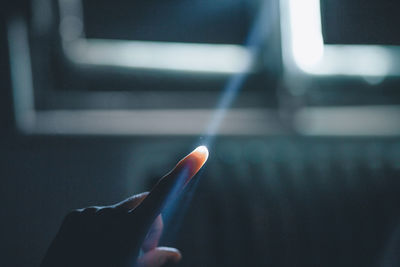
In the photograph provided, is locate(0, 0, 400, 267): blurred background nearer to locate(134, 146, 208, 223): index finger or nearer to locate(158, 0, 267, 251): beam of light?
locate(158, 0, 267, 251): beam of light

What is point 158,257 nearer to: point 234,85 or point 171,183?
point 171,183

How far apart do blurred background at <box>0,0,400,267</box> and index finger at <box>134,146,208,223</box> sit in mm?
352

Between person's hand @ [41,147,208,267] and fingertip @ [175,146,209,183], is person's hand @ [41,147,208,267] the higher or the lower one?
the lower one

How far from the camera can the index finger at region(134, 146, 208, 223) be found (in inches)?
12.5

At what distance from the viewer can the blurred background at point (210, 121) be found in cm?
73

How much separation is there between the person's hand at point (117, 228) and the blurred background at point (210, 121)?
304mm

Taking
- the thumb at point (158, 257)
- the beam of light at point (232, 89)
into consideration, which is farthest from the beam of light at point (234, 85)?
the thumb at point (158, 257)

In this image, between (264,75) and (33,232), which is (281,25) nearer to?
(264,75)

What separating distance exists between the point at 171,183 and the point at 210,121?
56 centimetres

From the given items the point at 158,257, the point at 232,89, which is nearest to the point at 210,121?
the point at 232,89

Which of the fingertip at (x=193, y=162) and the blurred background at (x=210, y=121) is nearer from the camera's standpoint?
→ the fingertip at (x=193, y=162)

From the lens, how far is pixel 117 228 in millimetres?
334

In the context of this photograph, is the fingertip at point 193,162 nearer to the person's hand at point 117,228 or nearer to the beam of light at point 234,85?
the person's hand at point 117,228

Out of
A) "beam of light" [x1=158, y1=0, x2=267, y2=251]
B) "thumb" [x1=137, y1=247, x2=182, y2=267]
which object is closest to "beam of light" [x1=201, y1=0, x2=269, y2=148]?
"beam of light" [x1=158, y1=0, x2=267, y2=251]
